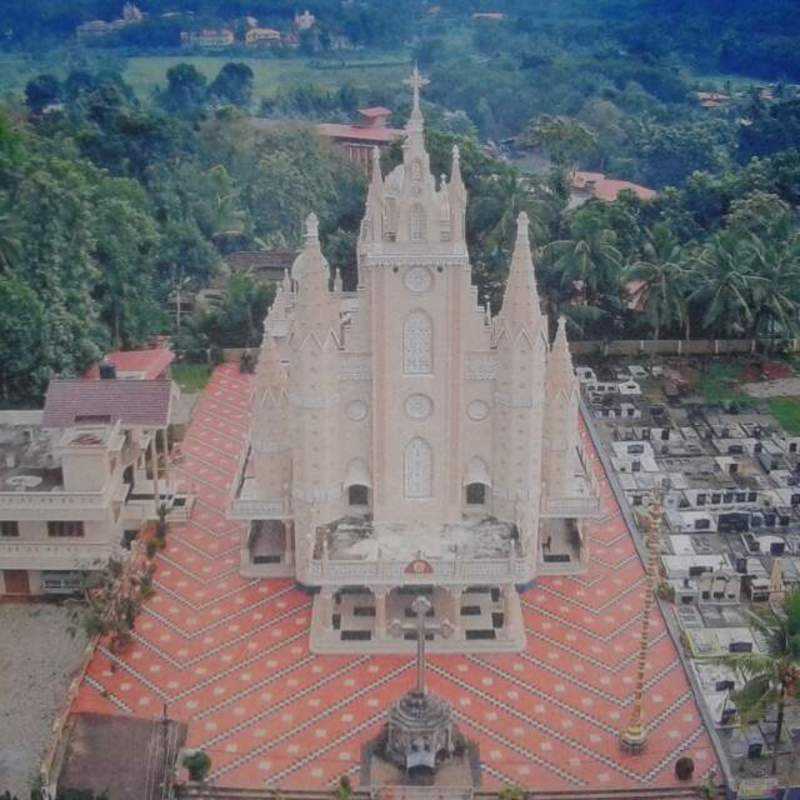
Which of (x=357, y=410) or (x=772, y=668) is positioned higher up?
(x=357, y=410)

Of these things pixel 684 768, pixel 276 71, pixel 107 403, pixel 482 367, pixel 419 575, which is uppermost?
pixel 276 71

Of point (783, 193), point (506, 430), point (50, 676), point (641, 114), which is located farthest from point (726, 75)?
point (50, 676)

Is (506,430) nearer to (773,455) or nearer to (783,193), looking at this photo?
(773,455)

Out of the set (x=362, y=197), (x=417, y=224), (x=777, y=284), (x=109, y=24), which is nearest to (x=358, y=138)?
(x=362, y=197)

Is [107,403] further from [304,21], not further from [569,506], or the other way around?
[304,21]

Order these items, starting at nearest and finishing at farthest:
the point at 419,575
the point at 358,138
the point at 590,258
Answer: the point at 419,575
the point at 590,258
the point at 358,138

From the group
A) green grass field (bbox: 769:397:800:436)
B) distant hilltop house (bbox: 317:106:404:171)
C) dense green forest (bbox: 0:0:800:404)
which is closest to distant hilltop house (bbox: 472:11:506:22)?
dense green forest (bbox: 0:0:800:404)

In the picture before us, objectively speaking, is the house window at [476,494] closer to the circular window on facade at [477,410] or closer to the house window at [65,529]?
the circular window on facade at [477,410]
